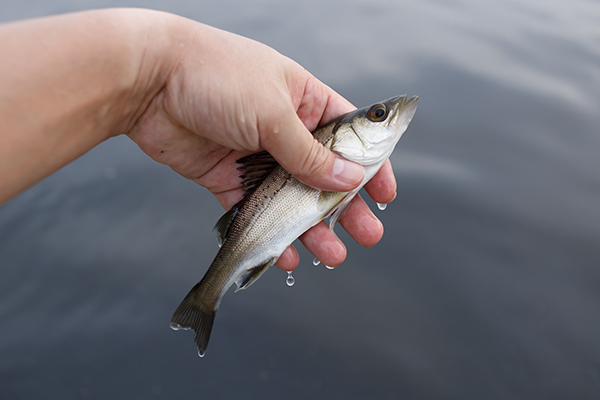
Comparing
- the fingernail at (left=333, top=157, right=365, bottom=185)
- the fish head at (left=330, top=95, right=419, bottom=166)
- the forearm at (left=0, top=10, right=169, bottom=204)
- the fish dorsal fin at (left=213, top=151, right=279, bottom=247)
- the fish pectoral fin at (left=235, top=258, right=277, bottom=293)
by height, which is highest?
the forearm at (left=0, top=10, right=169, bottom=204)

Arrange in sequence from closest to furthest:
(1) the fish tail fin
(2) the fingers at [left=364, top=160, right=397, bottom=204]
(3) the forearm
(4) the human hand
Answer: (3) the forearm → (4) the human hand → (1) the fish tail fin → (2) the fingers at [left=364, top=160, right=397, bottom=204]

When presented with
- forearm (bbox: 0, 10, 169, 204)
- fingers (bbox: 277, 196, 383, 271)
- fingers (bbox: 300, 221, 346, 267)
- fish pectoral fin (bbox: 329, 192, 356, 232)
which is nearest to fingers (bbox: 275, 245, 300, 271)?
fingers (bbox: 277, 196, 383, 271)

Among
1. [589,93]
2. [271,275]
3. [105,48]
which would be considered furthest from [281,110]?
[589,93]

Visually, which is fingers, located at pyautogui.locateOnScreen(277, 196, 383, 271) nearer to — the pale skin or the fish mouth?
the pale skin

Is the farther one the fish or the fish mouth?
the fish mouth

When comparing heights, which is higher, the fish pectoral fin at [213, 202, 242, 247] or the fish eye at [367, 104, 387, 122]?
the fish eye at [367, 104, 387, 122]

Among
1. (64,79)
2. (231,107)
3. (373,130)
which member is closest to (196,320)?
(231,107)
